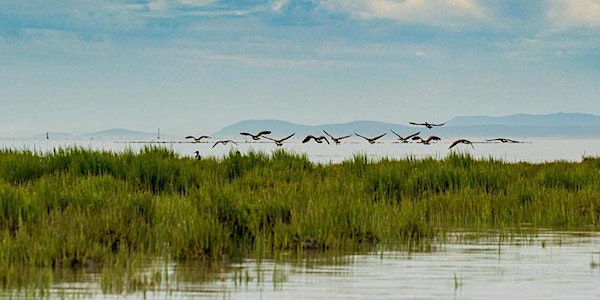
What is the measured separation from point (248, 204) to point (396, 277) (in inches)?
153

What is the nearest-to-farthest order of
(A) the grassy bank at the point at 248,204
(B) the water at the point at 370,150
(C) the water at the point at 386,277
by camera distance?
(C) the water at the point at 386,277, (A) the grassy bank at the point at 248,204, (B) the water at the point at 370,150

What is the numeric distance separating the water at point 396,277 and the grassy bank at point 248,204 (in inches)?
27.7

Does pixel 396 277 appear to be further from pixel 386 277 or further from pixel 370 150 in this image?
pixel 370 150

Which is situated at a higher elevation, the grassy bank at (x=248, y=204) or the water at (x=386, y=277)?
the grassy bank at (x=248, y=204)

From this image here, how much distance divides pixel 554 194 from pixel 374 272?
8.14 metres

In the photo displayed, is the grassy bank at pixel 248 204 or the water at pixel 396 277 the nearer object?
the water at pixel 396 277

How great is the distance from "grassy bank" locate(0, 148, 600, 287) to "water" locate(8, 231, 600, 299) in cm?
70

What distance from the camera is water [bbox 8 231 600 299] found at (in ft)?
30.5

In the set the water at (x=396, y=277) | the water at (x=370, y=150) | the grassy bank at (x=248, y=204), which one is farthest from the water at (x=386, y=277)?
the water at (x=370, y=150)

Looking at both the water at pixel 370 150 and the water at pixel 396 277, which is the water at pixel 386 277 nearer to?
the water at pixel 396 277

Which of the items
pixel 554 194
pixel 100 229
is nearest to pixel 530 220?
pixel 554 194

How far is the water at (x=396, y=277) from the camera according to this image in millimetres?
9297

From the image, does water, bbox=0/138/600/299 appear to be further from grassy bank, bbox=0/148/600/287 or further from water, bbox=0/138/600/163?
water, bbox=0/138/600/163

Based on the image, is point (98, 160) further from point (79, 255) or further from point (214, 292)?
point (214, 292)
